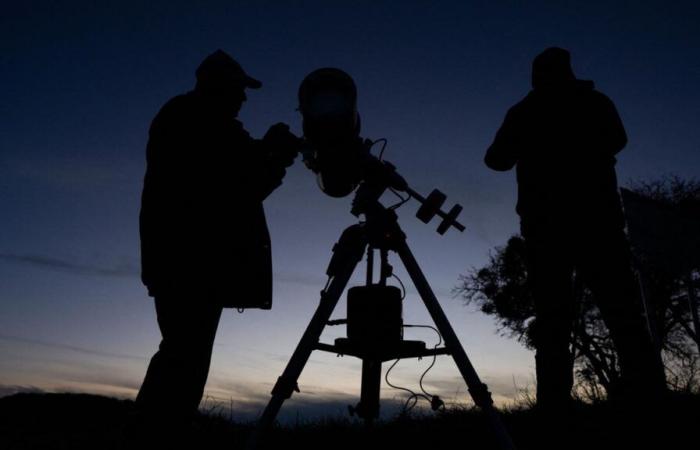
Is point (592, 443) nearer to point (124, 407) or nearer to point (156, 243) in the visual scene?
point (156, 243)

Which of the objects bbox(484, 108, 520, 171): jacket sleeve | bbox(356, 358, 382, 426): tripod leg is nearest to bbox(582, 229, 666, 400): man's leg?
bbox(484, 108, 520, 171): jacket sleeve

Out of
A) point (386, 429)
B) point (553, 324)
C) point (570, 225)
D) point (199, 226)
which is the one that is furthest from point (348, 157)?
point (386, 429)

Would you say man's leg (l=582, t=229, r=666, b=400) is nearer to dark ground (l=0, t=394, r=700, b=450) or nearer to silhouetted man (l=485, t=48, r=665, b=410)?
silhouetted man (l=485, t=48, r=665, b=410)

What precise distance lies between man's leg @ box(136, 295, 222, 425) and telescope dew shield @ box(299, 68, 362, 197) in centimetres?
137

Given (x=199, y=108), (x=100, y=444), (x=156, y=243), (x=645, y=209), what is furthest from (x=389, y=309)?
(x=645, y=209)

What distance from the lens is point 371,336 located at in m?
3.28

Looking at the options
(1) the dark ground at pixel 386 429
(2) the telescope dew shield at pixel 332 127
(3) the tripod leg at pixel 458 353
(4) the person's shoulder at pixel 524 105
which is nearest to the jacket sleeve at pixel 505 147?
(4) the person's shoulder at pixel 524 105

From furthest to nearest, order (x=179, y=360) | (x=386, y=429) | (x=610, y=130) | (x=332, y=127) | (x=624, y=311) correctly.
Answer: (x=386, y=429) → (x=610, y=130) → (x=332, y=127) → (x=624, y=311) → (x=179, y=360)

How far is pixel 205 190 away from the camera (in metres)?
2.92

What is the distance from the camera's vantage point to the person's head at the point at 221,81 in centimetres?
331

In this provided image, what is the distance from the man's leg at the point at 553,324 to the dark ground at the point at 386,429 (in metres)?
0.17

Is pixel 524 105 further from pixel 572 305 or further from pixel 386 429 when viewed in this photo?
pixel 386 429

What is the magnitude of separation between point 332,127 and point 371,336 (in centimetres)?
150

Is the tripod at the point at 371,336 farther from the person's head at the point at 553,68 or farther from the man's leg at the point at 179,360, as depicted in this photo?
the person's head at the point at 553,68
